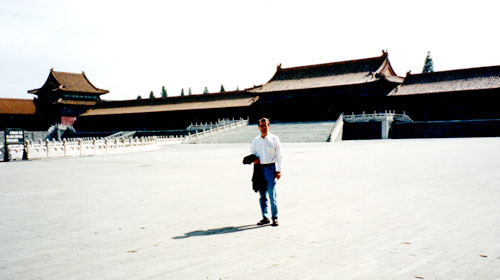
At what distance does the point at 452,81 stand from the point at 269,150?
123ft

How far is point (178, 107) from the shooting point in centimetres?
5416

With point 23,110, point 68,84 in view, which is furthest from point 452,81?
point 23,110

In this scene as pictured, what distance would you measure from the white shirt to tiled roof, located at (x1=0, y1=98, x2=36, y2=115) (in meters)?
Answer: 57.2

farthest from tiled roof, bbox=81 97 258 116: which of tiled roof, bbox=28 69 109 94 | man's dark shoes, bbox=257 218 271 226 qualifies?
man's dark shoes, bbox=257 218 271 226

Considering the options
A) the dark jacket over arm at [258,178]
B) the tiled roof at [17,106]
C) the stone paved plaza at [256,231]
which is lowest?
the stone paved plaza at [256,231]

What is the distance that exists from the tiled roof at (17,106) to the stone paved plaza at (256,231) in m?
52.3

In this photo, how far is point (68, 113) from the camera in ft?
204

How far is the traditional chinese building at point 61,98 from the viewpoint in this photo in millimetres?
61281

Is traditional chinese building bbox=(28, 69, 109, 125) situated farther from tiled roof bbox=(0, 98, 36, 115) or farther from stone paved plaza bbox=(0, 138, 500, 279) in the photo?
stone paved plaza bbox=(0, 138, 500, 279)

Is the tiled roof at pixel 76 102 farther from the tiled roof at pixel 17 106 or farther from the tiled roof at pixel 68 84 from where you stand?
the tiled roof at pixel 17 106

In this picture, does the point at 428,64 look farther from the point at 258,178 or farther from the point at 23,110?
the point at 258,178

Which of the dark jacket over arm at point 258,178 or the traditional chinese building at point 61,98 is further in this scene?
the traditional chinese building at point 61,98

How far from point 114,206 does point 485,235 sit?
6.06 m

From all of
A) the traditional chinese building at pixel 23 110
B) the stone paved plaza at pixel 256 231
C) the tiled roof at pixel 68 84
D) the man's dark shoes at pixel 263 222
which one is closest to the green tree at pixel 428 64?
the tiled roof at pixel 68 84
